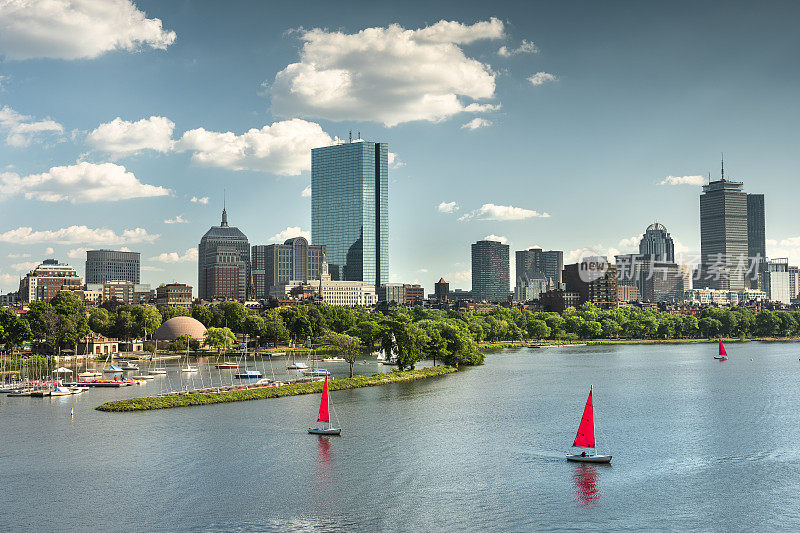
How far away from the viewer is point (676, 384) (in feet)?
415

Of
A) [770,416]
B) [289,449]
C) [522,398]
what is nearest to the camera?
[289,449]

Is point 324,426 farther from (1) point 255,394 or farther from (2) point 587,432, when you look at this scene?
(1) point 255,394

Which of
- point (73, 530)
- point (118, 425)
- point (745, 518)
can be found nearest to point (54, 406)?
point (118, 425)

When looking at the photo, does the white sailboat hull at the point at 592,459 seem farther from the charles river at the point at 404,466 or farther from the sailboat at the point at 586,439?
the charles river at the point at 404,466

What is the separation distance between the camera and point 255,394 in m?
107

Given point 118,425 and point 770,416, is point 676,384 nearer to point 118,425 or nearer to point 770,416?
point 770,416

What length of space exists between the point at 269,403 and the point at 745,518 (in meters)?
63.8

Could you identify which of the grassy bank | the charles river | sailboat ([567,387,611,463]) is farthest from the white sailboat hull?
the grassy bank

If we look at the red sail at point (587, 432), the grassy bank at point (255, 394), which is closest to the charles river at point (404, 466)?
the red sail at point (587, 432)

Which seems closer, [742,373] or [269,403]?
[269,403]

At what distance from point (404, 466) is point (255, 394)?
47801 mm

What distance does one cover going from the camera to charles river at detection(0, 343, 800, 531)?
51.8 meters

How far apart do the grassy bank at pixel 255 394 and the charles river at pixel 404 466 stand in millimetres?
3652

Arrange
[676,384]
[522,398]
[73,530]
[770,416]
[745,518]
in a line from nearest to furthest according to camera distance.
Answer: [73,530]
[745,518]
[770,416]
[522,398]
[676,384]
